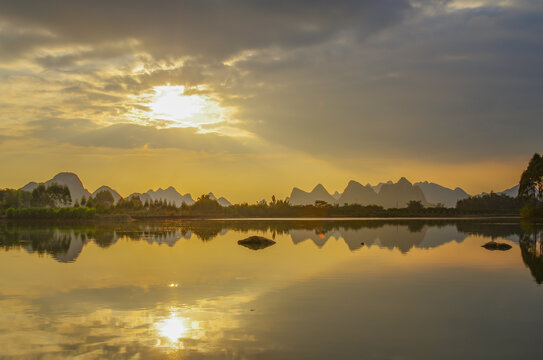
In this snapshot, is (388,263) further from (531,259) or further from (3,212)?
(3,212)

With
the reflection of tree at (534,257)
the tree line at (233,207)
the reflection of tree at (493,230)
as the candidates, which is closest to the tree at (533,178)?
the reflection of tree at (493,230)

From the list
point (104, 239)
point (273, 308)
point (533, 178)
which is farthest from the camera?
point (533, 178)

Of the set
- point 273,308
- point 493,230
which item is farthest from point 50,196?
point 273,308

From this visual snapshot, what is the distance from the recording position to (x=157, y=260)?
75.7 ft

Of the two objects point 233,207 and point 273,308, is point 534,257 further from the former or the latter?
point 233,207

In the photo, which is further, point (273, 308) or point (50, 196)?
point (50, 196)

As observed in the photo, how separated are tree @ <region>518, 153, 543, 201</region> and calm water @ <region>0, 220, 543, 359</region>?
2171 inches

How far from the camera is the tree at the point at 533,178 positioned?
229ft

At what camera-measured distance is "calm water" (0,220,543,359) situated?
28.9 feet

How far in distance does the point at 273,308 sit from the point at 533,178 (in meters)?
72.1

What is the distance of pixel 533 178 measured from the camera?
2781 inches

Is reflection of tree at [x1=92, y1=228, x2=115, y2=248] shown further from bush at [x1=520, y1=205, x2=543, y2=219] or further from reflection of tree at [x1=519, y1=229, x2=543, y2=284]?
bush at [x1=520, y1=205, x2=543, y2=219]

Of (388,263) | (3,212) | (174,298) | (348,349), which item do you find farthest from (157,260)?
(3,212)

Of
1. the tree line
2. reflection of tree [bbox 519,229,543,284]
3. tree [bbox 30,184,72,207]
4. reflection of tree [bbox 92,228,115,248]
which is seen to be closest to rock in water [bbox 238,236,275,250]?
Result: reflection of tree [bbox 92,228,115,248]
